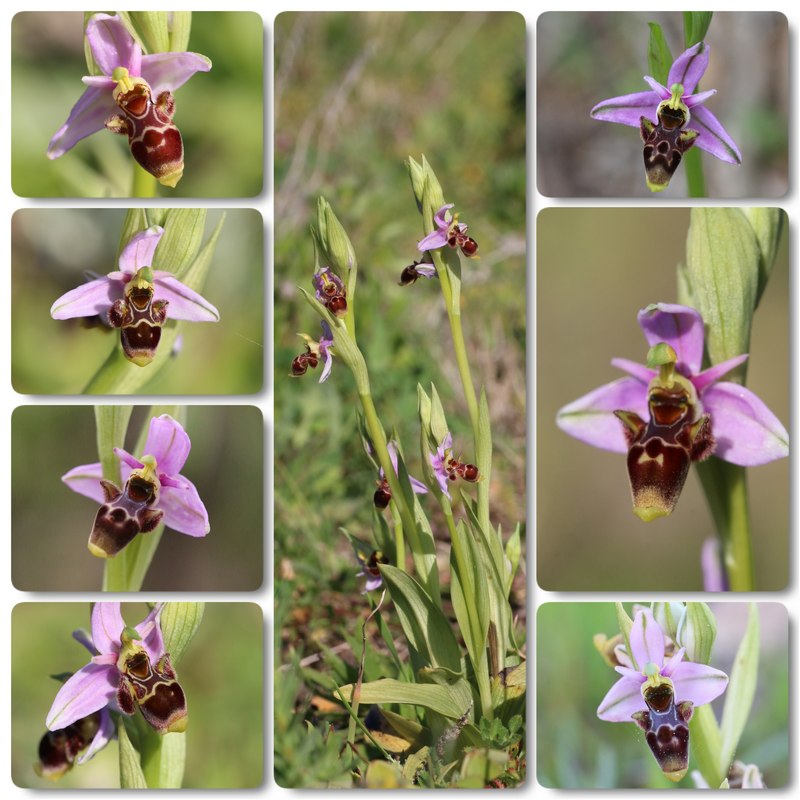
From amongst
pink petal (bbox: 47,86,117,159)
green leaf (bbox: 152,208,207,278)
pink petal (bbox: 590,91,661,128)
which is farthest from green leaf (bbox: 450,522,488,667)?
pink petal (bbox: 47,86,117,159)

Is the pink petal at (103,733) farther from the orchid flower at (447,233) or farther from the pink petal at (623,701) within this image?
the orchid flower at (447,233)

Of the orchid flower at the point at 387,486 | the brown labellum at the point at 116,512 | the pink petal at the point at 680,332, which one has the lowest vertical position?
the brown labellum at the point at 116,512

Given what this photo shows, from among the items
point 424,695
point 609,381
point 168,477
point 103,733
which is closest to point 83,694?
point 103,733

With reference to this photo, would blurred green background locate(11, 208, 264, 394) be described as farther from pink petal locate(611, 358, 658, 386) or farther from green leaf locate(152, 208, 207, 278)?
pink petal locate(611, 358, 658, 386)

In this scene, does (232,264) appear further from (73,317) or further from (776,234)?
(776,234)

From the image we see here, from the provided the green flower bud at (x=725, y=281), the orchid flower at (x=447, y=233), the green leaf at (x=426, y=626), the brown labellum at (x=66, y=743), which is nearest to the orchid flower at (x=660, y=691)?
the green leaf at (x=426, y=626)

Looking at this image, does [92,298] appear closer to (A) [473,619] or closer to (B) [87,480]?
(B) [87,480]

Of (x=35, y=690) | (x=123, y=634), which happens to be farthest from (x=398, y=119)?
(x=35, y=690)
